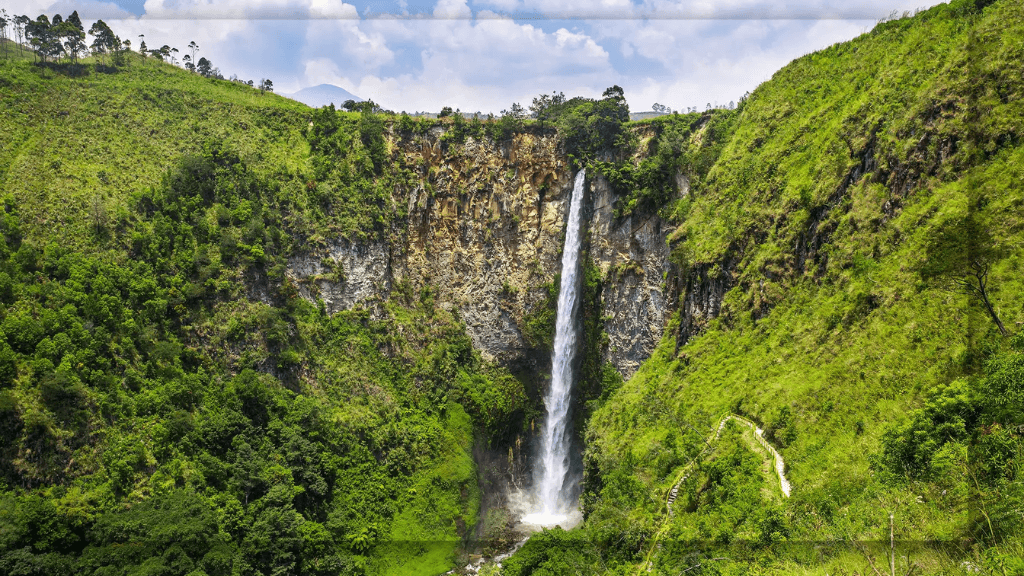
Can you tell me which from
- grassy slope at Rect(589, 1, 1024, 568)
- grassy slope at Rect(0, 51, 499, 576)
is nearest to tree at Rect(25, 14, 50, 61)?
grassy slope at Rect(0, 51, 499, 576)

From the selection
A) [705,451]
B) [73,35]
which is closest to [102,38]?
[73,35]

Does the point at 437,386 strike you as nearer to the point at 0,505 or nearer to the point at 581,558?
the point at 581,558

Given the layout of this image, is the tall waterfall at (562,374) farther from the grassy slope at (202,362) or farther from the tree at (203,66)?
the tree at (203,66)

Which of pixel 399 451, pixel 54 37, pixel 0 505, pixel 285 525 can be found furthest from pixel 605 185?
pixel 54 37

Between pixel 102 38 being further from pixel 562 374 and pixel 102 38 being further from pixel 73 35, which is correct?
pixel 562 374

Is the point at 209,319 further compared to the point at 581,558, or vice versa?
the point at 209,319

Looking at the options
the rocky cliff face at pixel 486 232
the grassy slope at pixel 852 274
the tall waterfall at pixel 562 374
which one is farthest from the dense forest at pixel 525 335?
the tall waterfall at pixel 562 374
